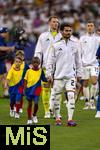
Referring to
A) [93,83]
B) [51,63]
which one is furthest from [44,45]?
[93,83]

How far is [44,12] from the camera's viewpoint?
35.0 meters

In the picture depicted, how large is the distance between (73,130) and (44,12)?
2099 cm

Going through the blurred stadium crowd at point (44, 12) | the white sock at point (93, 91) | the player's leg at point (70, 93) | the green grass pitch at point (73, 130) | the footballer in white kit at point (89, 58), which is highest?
the blurred stadium crowd at point (44, 12)

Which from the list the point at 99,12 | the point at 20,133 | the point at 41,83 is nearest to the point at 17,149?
the point at 20,133

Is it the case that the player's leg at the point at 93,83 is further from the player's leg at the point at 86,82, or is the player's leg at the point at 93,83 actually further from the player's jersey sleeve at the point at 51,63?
the player's jersey sleeve at the point at 51,63

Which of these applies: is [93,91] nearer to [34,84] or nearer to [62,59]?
[34,84]

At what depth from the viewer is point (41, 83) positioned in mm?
15898

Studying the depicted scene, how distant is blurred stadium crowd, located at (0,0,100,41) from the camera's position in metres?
33.7

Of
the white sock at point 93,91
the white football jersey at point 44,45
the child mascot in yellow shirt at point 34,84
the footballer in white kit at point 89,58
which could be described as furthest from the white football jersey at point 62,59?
the white sock at point 93,91

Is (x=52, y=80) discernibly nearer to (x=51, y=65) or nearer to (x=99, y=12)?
(x=51, y=65)

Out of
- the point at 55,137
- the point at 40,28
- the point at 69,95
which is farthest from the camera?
the point at 40,28

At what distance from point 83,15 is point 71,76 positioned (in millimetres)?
20627

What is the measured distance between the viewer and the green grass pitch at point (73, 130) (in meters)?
12.6

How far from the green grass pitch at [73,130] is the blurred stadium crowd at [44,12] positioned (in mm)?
15178
